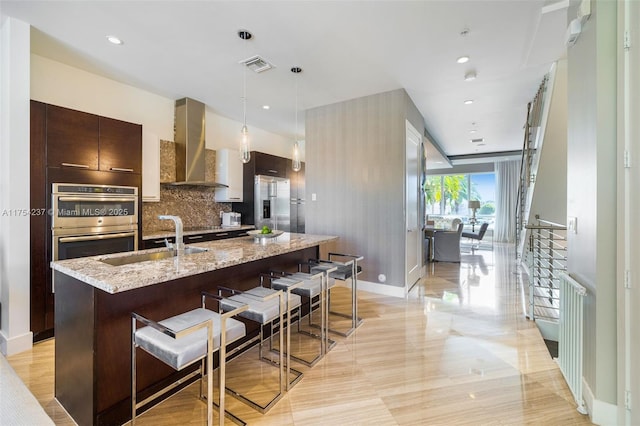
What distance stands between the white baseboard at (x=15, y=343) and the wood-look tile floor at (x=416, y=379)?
67 millimetres

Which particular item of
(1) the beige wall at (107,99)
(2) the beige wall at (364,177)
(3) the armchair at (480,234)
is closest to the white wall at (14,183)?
(1) the beige wall at (107,99)

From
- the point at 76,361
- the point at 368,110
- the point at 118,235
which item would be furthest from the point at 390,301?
the point at 118,235

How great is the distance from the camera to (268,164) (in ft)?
17.6

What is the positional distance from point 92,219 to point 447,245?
21.2 feet

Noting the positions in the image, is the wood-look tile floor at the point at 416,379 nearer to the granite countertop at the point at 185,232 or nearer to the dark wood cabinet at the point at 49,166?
the dark wood cabinet at the point at 49,166

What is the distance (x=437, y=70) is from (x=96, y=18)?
3.56 metres

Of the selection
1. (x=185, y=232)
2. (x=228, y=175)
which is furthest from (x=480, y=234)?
(x=185, y=232)

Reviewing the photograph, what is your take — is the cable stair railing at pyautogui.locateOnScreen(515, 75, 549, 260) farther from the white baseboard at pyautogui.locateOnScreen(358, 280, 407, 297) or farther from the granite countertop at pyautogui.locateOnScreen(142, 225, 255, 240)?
the granite countertop at pyautogui.locateOnScreen(142, 225, 255, 240)

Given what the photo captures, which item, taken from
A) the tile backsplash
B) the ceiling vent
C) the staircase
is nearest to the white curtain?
the staircase

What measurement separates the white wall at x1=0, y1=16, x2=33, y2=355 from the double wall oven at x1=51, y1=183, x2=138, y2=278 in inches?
8.5

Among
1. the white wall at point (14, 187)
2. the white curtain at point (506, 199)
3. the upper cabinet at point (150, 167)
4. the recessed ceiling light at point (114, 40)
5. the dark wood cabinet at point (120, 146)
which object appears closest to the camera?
the white wall at point (14, 187)

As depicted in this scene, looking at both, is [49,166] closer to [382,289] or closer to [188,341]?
[188,341]

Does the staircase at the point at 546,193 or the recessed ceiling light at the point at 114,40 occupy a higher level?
the recessed ceiling light at the point at 114,40

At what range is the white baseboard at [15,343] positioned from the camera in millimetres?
2383
